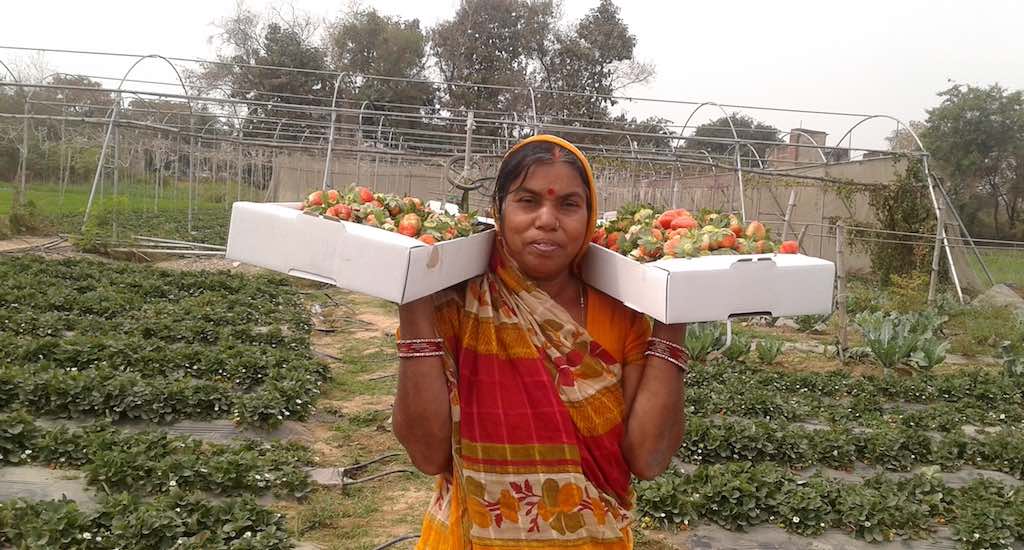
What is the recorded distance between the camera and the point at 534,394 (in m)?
1.44

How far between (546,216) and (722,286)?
0.36 metres

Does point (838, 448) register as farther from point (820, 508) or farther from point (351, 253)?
point (351, 253)

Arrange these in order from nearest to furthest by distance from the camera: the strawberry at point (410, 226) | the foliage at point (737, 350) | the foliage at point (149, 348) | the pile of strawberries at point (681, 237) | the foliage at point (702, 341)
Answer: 1. the strawberry at point (410, 226)
2. the pile of strawberries at point (681, 237)
3. the foliage at point (149, 348)
4. the foliage at point (737, 350)
5. the foliage at point (702, 341)

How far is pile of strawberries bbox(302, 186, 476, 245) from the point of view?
1450 mm

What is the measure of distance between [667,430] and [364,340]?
294 inches

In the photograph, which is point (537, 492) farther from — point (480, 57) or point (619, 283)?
point (480, 57)

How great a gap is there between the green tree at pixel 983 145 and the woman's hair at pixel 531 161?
34479 millimetres

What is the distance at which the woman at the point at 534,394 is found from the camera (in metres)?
1.44

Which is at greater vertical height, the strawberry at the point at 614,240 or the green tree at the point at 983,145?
the green tree at the point at 983,145

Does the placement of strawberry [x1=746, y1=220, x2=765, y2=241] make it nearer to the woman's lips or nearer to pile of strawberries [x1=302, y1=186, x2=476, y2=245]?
the woman's lips

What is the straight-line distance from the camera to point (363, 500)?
4145mm

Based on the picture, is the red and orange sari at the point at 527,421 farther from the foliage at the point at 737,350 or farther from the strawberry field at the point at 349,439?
the foliage at the point at 737,350

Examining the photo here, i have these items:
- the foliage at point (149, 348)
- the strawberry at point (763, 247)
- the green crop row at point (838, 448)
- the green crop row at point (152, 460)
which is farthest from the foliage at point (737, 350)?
the strawberry at point (763, 247)

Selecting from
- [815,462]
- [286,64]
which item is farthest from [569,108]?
[815,462]
